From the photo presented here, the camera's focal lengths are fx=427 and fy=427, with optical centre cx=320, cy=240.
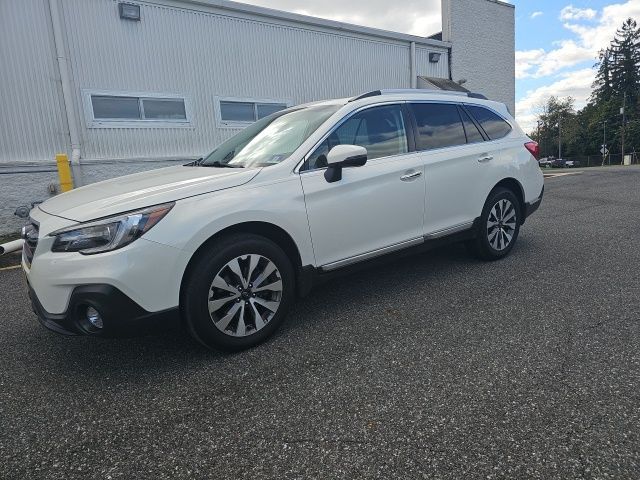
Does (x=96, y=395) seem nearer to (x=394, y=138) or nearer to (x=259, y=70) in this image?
(x=394, y=138)

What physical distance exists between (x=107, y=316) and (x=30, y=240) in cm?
84

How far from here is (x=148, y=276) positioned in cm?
245

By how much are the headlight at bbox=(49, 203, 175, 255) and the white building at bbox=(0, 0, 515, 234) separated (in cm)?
682

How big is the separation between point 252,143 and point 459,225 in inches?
83.8

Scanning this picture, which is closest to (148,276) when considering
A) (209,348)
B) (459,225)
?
(209,348)

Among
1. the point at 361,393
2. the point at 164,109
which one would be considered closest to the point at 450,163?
the point at 361,393

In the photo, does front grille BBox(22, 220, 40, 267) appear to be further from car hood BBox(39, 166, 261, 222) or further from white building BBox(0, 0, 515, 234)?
white building BBox(0, 0, 515, 234)

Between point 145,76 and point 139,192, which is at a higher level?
point 145,76

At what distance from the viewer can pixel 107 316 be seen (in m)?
2.39

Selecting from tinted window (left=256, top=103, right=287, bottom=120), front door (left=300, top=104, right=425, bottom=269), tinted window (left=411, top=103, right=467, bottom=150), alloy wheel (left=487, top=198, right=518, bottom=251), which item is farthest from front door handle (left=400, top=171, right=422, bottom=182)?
tinted window (left=256, top=103, right=287, bottom=120)

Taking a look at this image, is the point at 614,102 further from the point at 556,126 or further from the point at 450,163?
the point at 450,163

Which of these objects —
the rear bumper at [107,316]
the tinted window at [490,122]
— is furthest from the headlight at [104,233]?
the tinted window at [490,122]

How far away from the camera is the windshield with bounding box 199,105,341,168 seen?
3291 mm

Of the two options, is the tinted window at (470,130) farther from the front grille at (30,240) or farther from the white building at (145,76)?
the white building at (145,76)
